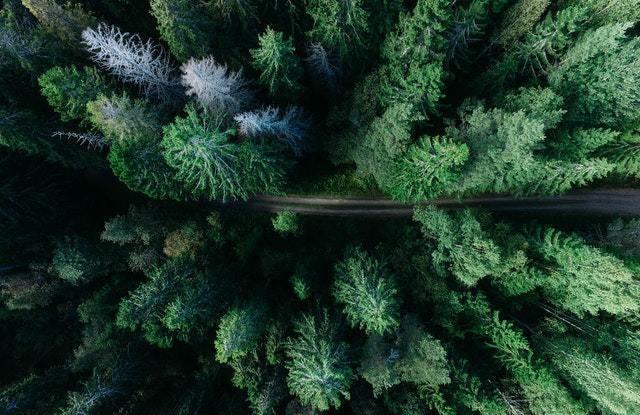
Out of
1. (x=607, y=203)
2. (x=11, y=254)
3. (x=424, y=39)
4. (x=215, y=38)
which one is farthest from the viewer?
(x=607, y=203)

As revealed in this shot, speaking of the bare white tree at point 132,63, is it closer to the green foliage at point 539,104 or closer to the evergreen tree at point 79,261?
the evergreen tree at point 79,261

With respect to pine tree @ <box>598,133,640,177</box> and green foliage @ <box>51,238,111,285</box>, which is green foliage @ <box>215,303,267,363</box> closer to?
green foliage @ <box>51,238,111,285</box>

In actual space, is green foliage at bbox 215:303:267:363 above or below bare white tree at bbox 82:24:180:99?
below

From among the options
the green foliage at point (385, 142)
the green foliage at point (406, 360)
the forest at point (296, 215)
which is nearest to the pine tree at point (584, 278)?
the forest at point (296, 215)

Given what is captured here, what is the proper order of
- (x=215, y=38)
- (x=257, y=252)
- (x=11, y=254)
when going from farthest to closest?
1. (x=257, y=252)
2. (x=11, y=254)
3. (x=215, y=38)

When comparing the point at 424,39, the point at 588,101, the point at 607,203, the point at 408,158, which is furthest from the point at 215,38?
the point at 607,203

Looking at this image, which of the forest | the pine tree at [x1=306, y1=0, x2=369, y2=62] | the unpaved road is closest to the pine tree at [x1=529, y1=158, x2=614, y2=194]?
the forest

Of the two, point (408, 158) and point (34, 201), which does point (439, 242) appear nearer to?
point (408, 158)
